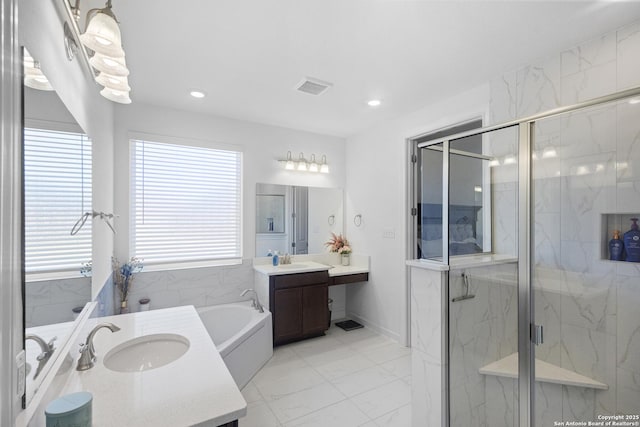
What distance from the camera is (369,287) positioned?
12.6 ft

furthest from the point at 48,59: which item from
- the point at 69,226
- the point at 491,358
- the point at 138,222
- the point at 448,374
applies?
the point at 491,358

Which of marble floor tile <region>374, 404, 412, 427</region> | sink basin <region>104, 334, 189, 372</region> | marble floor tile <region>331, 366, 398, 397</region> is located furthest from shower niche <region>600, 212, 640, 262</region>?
sink basin <region>104, 334, 189, 372</region>

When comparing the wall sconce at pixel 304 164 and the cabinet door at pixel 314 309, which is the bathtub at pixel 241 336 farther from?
the wall sconce at pixel 304 164

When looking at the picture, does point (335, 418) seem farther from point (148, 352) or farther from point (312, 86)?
point (312, 86)

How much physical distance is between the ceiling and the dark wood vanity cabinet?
1.93 meters

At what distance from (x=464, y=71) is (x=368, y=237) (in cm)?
215

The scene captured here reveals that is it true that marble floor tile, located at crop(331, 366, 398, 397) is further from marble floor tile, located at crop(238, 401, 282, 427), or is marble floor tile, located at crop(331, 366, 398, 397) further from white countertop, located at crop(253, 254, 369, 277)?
white countertop, located at crop(253, 254, 369, 277)

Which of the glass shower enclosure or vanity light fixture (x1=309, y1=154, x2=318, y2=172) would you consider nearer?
the glass shower enclosure

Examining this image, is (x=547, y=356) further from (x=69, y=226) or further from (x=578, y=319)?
(x=69, y=226)

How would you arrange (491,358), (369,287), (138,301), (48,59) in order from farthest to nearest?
(369,287)
(138,301)
(491,358)
(48,59)

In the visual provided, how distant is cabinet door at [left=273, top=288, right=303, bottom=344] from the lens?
10.4 feet

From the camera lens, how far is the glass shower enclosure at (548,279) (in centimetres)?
171

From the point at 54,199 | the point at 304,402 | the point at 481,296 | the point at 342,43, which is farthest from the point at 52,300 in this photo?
the point at 481,296

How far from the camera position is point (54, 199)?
1.05 meters
